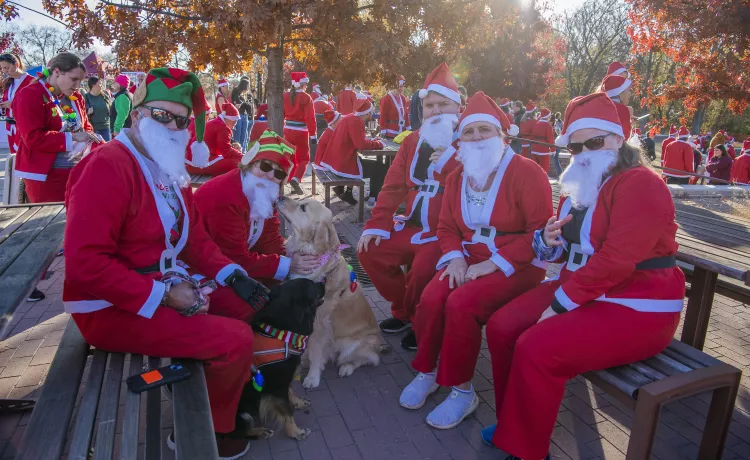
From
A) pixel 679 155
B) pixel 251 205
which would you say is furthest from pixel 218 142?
pixel 679 155

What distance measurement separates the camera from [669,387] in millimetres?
2312

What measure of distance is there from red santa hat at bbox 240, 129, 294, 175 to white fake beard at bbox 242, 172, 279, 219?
14cm

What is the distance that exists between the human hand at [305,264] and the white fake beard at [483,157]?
4.18 feet

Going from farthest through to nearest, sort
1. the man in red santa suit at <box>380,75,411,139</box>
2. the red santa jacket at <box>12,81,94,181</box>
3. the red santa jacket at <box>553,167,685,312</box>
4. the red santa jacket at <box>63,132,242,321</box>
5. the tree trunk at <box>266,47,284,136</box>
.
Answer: the man in red santa suit at <box>380,75,411,139</box>
the tree trunk at <box>266,47,284,136</box>
the red santa jacket at <box>12,81,94,181</box>
the red santa jacket at <box>553,167,685,312</box>
the red santa jacket at <box>63,132,242,321</box>

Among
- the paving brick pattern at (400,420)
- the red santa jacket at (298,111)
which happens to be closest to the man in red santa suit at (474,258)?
the paving brick pattern at (400,420)

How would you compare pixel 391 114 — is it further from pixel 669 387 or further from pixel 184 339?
pixel 669 387

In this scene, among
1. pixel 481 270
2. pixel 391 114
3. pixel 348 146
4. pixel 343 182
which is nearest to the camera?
pixel 481 270

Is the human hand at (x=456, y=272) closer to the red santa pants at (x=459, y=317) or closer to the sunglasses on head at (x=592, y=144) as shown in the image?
the red santa pants at (x=459, y=317)

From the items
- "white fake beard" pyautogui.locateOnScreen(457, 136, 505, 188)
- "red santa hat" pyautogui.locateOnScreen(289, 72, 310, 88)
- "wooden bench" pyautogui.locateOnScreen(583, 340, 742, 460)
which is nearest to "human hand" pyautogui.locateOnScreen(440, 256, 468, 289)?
"white fake beard" pyautogui.locateOnScreen(457, 136, 505, 188)

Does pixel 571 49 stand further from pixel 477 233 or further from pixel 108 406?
pixel 108 406

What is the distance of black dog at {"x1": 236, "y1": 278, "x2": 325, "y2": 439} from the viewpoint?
2.94 m

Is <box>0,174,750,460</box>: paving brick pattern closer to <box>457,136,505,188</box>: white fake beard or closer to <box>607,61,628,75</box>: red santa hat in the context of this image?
<box>457,136,505,188</box>: white fake beard

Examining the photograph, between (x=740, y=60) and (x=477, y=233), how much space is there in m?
6.28

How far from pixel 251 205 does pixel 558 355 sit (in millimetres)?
2317
